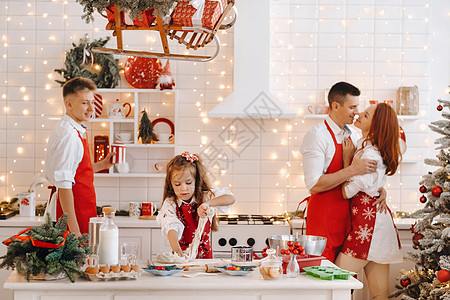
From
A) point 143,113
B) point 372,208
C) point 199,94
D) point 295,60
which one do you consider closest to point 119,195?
point 143,113

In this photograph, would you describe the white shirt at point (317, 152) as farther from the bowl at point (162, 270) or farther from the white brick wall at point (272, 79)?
the bowl at point (162, 270)

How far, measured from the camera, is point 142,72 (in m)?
4.79

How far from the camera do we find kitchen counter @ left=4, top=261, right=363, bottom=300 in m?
2.48

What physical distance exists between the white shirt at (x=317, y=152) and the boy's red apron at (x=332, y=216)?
0.04m

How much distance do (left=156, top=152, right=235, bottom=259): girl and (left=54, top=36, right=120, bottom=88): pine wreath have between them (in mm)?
1782

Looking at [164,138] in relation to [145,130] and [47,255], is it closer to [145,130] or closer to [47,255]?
[145,130]

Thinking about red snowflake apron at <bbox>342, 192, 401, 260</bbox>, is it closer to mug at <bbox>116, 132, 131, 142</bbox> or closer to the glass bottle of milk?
the glass bottle of milk

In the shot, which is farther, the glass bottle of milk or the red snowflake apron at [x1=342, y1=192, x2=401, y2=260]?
the red snowflake apron at [x1=342, y1=192, x2=401, y2=260]

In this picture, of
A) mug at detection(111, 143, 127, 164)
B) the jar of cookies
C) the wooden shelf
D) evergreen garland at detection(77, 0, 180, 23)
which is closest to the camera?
evergreen garland at detection(77, 0, 180, 23)

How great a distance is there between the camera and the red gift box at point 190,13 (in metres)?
2.45

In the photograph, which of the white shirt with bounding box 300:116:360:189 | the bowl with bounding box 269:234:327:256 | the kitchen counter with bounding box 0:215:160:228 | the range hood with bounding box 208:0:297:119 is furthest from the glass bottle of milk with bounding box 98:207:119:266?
the range hood with bounding box 208:0:297:119

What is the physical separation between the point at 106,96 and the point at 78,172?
1.33 meters

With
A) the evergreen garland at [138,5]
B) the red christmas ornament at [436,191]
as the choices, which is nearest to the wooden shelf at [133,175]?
the red christmas ornament at [436,191]

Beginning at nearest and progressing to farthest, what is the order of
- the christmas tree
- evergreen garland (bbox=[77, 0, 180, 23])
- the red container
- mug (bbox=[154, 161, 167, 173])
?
evergreen garland (bbox=[77, 0, 180, 23]) → the red container → the christmas tree → mug (bbox=[154, 161, 167, 173])
